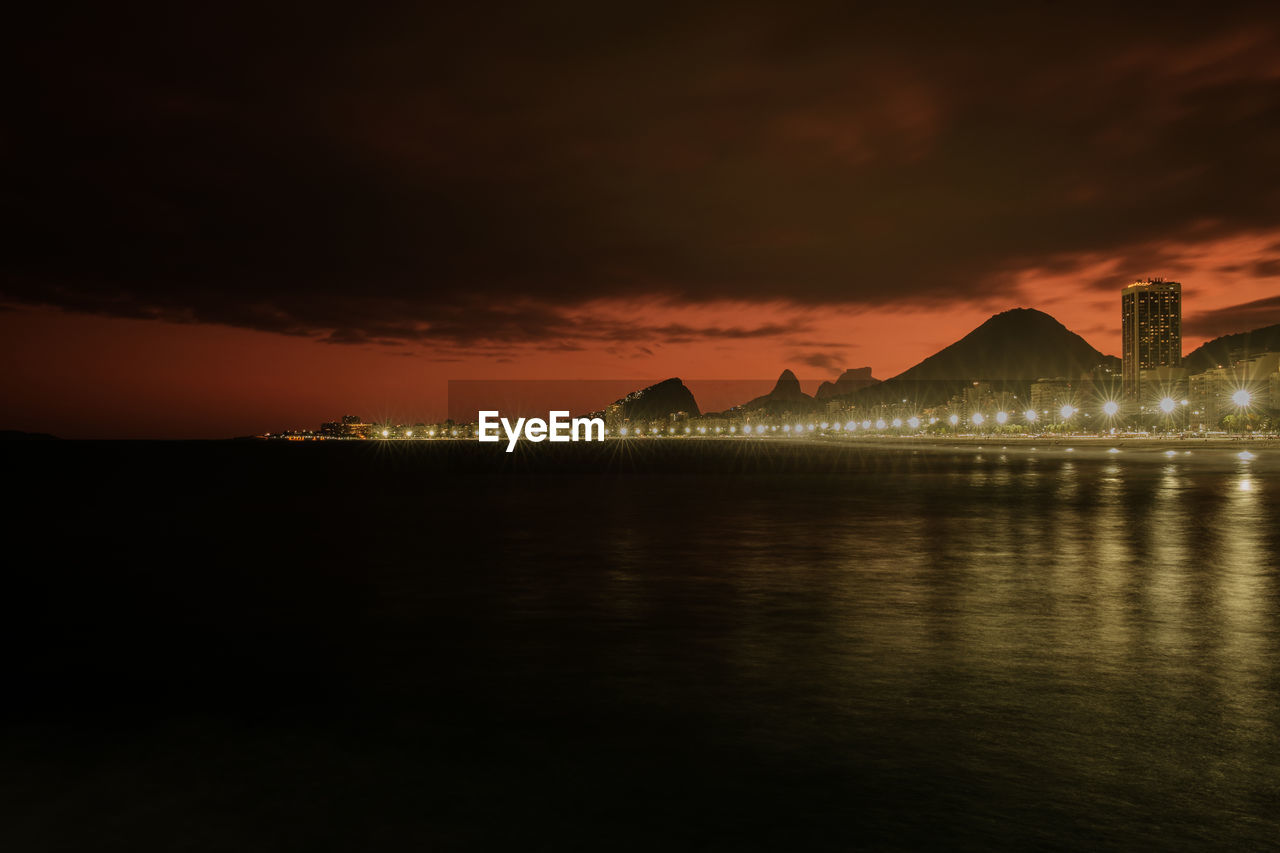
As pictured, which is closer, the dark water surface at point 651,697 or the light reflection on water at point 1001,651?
the dark water surface at point 651,697

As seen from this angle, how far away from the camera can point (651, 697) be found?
9.49 m

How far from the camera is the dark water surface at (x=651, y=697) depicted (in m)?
6.40

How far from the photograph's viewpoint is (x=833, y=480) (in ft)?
192

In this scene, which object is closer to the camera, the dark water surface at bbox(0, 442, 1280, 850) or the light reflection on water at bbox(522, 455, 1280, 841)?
the dark water surface at bbox(0, 442, 1280, 850)

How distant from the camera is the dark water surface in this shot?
6.40 meters

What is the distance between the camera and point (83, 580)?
766 inches

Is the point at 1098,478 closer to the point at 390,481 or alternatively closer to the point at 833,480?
the point at 833,480

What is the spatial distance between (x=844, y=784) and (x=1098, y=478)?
54205mm

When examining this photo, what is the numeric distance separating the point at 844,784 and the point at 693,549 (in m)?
16.0

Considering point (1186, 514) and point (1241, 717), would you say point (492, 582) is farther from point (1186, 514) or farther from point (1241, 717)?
point (1186, 514)

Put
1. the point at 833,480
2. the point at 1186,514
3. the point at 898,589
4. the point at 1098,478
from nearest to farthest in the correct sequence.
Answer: the point at 898,589 → the point at 1186,514 → the point at 1098,478 → the point at 833,480

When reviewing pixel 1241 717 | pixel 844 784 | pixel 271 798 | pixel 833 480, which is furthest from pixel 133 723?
pixel 833 480

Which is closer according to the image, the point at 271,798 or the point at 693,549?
the point at 271,798

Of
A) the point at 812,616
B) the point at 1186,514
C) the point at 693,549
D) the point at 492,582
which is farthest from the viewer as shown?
the point at 1186,514
